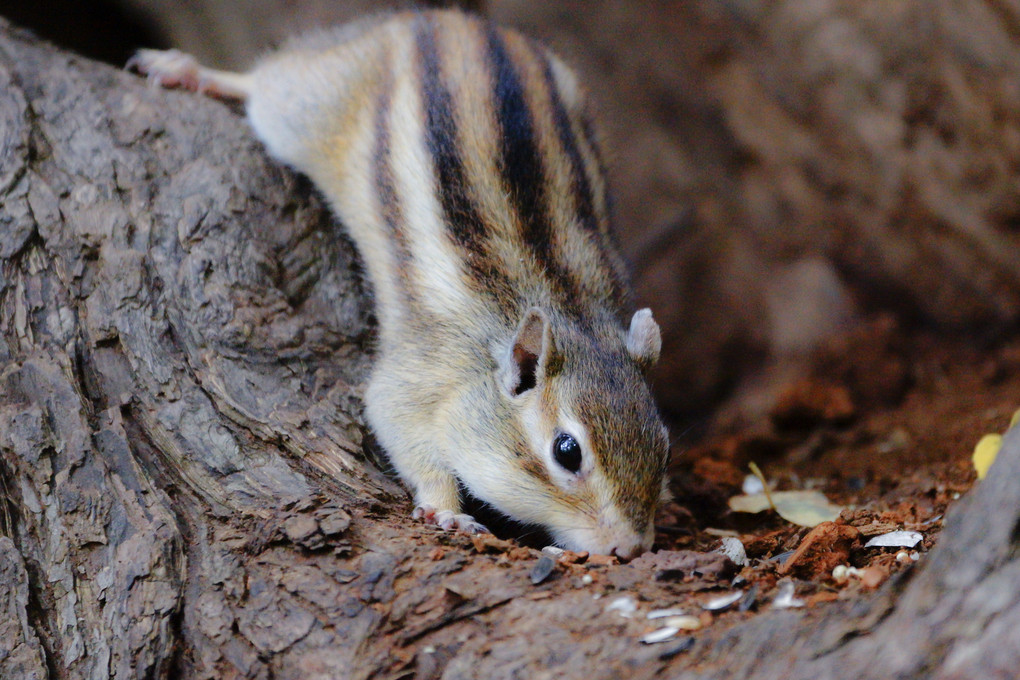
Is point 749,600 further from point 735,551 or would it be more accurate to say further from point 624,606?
point 735,551

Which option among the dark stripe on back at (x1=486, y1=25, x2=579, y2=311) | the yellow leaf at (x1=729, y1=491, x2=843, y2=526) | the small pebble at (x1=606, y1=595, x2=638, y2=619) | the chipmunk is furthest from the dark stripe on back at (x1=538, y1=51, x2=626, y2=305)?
the small pebble at (x1=606, y1=595, x2=638, y2=619)

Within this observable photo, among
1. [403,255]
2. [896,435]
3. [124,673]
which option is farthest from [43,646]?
[896,435]

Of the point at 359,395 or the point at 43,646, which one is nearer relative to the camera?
the point at 43,646

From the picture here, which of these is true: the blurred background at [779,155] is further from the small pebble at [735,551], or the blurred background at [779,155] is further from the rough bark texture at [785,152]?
the small pebble at [735,551]

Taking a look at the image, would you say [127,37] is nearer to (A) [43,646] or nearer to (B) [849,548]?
(A) [43,646]

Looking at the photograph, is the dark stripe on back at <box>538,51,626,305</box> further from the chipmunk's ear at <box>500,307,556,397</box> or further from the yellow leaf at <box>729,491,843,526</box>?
the yellow leaf at <box>729,491,843,526</box>

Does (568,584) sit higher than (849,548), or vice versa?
(568,584)

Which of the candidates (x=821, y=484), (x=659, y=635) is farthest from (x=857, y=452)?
(x=659, y=635)
